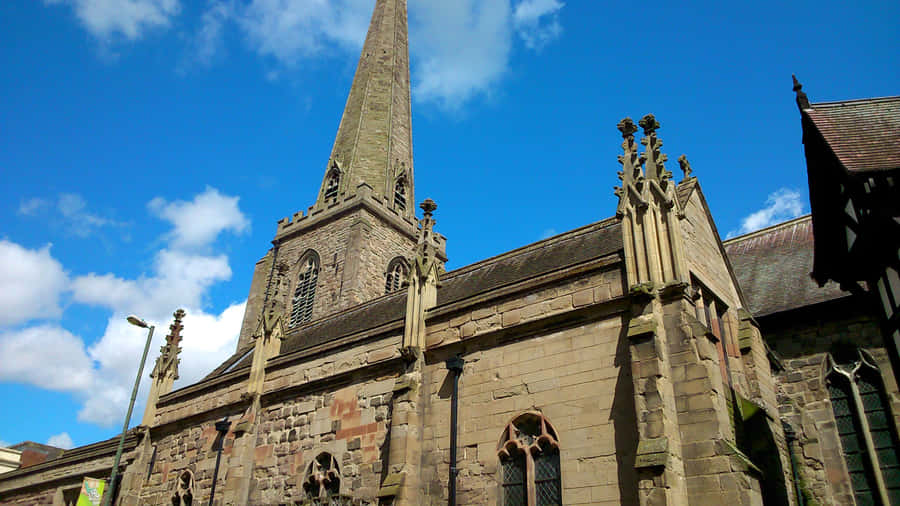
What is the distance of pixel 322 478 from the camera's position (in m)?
14.1

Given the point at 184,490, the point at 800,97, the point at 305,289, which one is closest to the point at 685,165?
the point at 800,97

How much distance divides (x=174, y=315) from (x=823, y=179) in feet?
65.0

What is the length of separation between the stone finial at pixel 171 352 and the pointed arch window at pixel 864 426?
62.6 feet

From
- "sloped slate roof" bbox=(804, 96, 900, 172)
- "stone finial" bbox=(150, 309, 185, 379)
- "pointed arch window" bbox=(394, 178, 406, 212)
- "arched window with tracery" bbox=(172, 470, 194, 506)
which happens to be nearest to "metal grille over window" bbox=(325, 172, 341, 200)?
"pointed arch window" bbox=(394, 178, 406, 212)

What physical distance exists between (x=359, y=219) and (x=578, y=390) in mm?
22832

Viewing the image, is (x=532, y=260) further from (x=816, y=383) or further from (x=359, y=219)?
(x=359, y=219)

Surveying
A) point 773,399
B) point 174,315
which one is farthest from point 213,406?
point 773,399

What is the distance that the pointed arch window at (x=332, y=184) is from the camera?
36.4 meters

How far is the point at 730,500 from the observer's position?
9.01 meters

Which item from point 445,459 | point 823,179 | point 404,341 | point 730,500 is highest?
point 823,179

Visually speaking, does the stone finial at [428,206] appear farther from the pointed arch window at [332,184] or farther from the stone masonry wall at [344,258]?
the pointed arch window at [332,184]

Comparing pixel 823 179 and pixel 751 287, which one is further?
pixel 751 287

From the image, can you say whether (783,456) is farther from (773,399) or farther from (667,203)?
(667,203)

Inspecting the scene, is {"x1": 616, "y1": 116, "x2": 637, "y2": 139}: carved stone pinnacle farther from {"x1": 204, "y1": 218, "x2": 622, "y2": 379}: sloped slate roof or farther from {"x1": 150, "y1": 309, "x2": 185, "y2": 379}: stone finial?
{"x1": 150, "y1": 309, "x2": 185, "y2": 379}: stone finial
